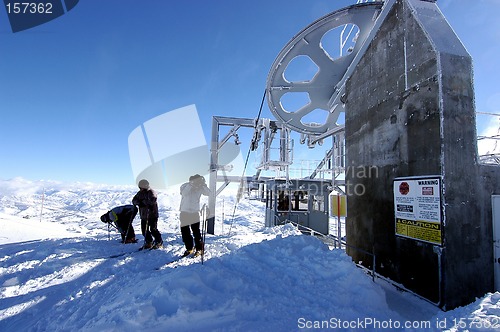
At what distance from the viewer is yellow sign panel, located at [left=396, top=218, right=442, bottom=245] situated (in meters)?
3.88

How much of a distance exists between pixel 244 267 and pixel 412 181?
10.8ft

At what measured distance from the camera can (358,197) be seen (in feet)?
19.1

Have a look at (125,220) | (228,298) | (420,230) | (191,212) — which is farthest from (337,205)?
(125,220)

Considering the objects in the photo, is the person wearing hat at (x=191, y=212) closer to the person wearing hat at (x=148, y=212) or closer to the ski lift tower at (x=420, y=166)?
the person wearing hat at (x=148, y=212)

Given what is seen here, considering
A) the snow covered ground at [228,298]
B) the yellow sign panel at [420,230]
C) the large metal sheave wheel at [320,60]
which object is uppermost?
the large metal sheave wheel at [320,60]

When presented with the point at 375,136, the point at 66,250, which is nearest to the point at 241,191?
the point at 66,250

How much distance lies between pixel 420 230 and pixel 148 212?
20.6ft

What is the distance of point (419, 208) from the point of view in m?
4.16

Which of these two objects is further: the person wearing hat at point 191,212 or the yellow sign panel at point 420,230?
the person wearing hat at point 191,212

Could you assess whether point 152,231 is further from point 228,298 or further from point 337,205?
point 337,205

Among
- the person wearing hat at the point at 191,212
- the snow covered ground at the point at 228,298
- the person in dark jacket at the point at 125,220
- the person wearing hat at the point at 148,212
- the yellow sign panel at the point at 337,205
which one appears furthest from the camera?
the person in dark jacket at the point at 125,220

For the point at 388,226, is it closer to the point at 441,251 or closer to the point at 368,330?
the point at 441,251

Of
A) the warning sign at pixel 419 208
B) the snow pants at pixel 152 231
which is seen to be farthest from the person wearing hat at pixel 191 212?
the warning sign at pixel 419 208

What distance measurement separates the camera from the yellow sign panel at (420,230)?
3883mm
